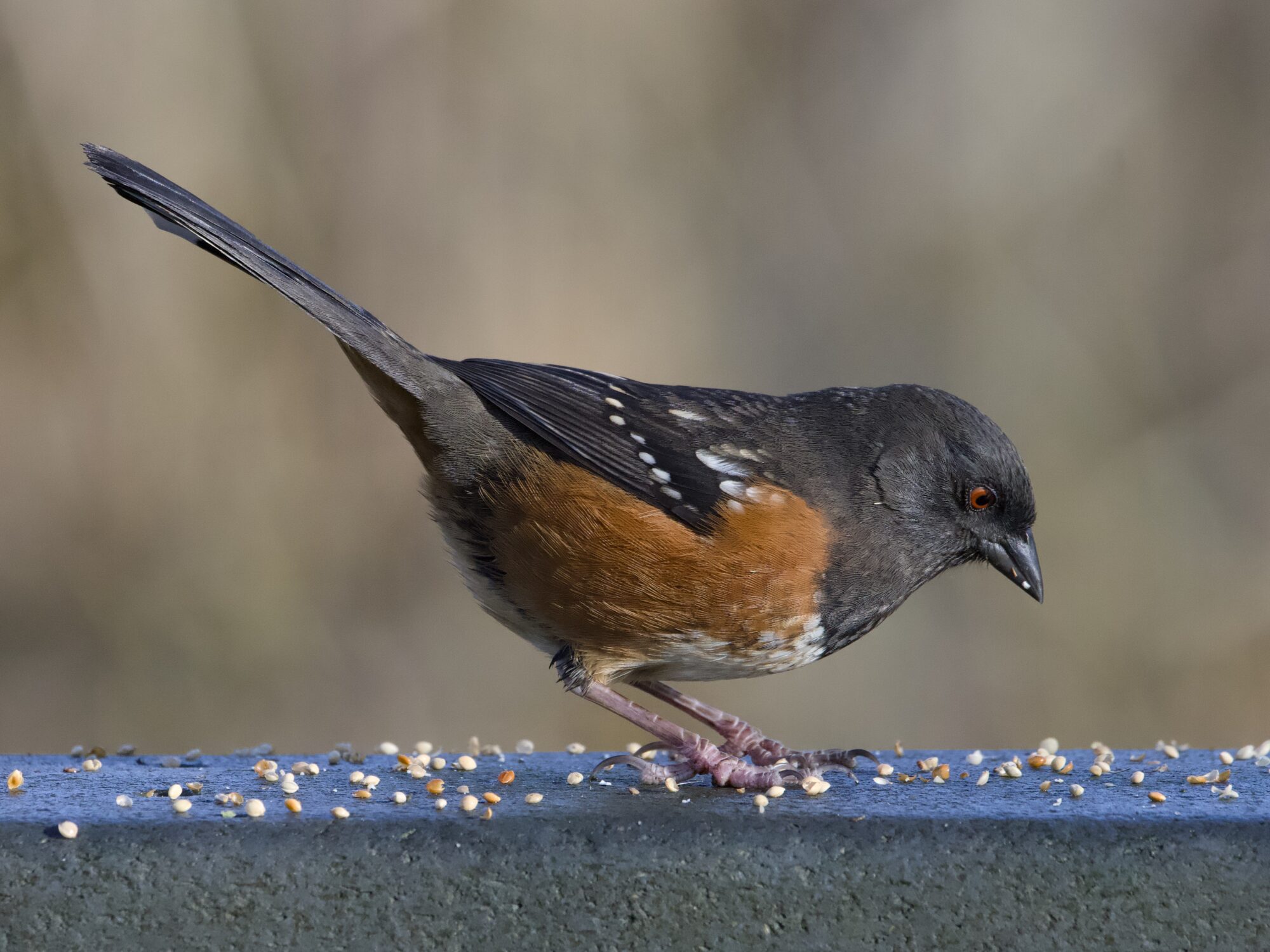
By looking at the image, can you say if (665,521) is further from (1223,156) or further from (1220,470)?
(1223,156)

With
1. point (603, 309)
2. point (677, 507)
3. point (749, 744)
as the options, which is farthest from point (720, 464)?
point (603, 309)

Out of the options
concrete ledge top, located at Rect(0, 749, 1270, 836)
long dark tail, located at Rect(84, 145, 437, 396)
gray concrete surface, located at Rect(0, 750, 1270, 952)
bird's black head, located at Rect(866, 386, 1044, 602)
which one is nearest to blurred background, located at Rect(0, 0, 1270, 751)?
concrete ledge top, located at Rect(0, 749, 1270, 836)

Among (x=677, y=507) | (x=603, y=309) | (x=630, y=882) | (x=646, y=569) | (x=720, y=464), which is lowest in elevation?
(x=630, y=882)

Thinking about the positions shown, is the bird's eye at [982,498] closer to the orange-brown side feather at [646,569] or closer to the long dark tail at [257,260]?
the orange-brown side feather at [646,569]

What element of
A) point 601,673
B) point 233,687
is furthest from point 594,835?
point 233,687

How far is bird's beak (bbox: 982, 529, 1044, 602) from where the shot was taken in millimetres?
2963

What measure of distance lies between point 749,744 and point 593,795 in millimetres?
674

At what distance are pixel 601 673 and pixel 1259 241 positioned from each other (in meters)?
3.87

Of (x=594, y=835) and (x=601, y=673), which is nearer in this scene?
(x=594, y=835)

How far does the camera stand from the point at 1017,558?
2.96 metres

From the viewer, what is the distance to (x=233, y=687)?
493 centimetres

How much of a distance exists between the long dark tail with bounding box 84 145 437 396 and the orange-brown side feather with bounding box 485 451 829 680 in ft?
1.23

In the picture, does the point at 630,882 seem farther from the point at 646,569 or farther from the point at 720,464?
the point at 720,464

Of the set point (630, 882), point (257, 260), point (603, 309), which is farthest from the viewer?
point (603, 309)
